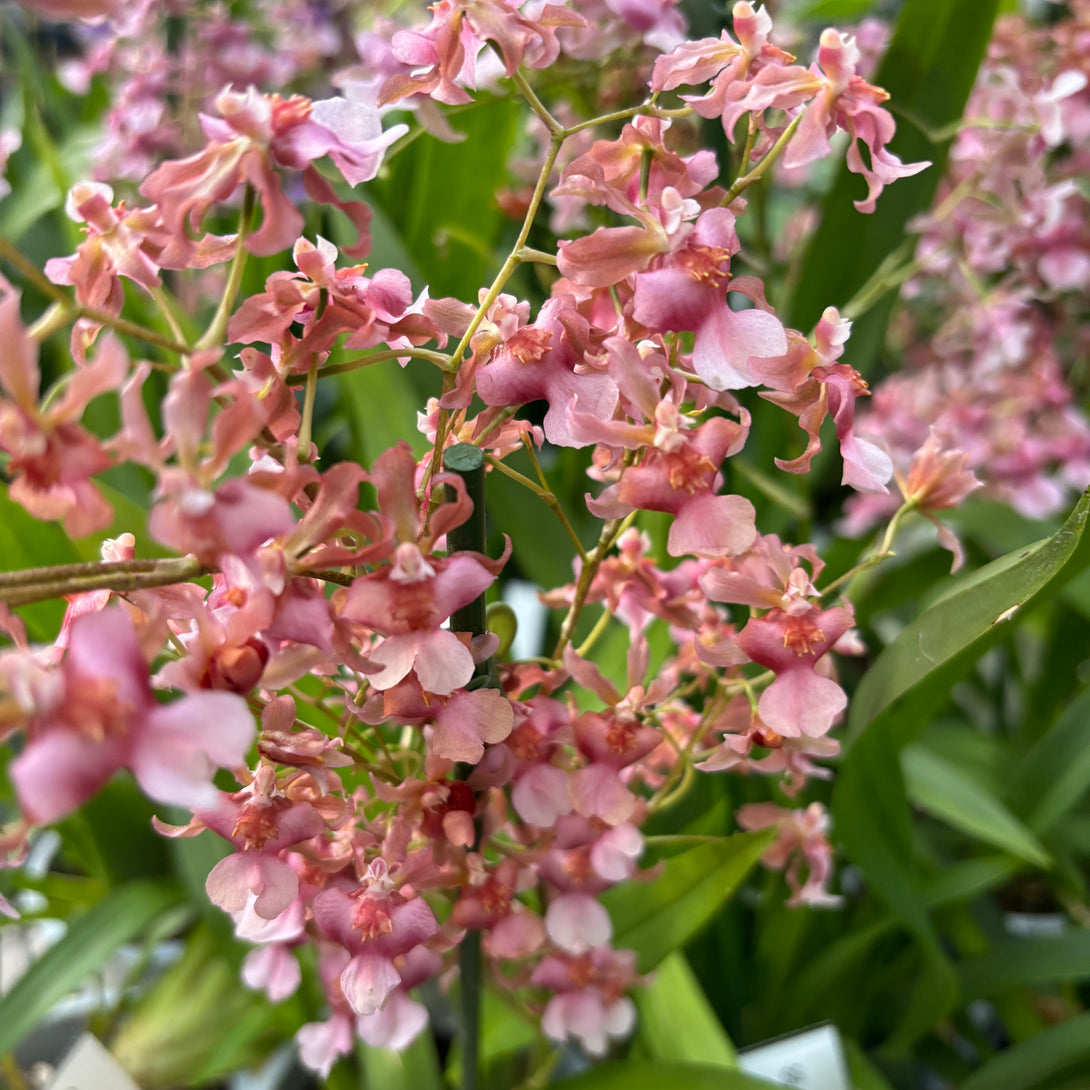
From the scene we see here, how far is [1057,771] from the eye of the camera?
67 centimetres

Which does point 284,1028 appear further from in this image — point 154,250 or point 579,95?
point 579,95

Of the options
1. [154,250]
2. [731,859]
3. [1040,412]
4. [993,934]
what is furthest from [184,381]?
[1040,412]

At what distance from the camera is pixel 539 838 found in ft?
1.27

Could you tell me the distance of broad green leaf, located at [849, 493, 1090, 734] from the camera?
0.31 meters

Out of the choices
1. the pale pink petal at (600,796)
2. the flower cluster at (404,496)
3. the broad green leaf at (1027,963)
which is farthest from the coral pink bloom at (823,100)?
the broad green leaf at (1027,963)

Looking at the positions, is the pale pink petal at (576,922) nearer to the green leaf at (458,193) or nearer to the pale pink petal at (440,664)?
the pale pink petal at (440,664)

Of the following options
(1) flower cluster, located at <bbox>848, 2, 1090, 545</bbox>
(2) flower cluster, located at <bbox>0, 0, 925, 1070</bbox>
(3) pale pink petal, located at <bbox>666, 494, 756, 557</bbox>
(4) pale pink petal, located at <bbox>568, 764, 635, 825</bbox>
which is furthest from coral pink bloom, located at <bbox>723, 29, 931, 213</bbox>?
(1) flower cluster, located at <bbox>848, 2, 1090, 545</bbox>

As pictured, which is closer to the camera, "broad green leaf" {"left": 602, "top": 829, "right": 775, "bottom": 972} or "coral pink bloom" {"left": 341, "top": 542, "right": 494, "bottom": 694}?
"coral pink bloom" {"left": 341, "top": 542, "right": 494, "bottom": 694}

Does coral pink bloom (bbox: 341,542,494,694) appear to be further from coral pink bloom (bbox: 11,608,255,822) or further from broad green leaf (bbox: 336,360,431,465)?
broad green leaf (bbox: 336,360,431,465)

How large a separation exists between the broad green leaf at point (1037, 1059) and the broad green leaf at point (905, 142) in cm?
50

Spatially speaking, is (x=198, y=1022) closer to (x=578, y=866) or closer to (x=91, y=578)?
(x=578, y=866)

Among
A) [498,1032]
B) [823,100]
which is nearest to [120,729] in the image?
[823,100]

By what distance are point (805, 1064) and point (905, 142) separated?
57 centimetres

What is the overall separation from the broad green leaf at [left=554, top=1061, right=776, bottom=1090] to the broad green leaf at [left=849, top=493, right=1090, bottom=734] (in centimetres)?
19
